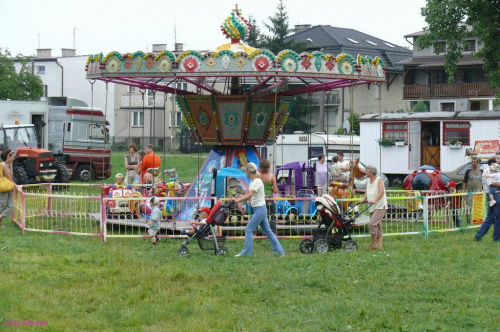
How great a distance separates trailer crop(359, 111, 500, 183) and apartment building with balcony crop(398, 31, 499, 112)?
2336 centimetres

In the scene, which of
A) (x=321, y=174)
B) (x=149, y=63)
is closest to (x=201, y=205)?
(x=149, y=63)

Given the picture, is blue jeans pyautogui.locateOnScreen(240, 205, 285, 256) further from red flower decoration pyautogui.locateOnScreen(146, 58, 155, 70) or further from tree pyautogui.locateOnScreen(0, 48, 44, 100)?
tree pyautogui.locateOnScreen(0, 48, 44, 100)

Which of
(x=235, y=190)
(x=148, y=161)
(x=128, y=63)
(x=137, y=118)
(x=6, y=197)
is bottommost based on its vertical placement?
(x=6, y=197)

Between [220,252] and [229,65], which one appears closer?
[220,252]

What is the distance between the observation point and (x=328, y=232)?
529 inches

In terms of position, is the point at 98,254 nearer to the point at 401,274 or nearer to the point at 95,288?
the point at 95,288

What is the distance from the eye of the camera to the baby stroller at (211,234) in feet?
42.8

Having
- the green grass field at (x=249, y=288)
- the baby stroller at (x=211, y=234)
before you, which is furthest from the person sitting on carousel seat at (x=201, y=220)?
the green grass field at (x=249, y=288)

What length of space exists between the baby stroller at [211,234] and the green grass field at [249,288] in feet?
0.58

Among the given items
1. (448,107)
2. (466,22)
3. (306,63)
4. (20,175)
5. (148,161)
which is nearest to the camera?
(306,63)

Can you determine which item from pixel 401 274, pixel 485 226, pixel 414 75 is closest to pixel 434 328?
pixel 401 274

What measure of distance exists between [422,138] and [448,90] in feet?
80.4

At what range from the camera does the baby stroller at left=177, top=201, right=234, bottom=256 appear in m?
13.1

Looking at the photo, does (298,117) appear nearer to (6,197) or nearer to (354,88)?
(354,88)
